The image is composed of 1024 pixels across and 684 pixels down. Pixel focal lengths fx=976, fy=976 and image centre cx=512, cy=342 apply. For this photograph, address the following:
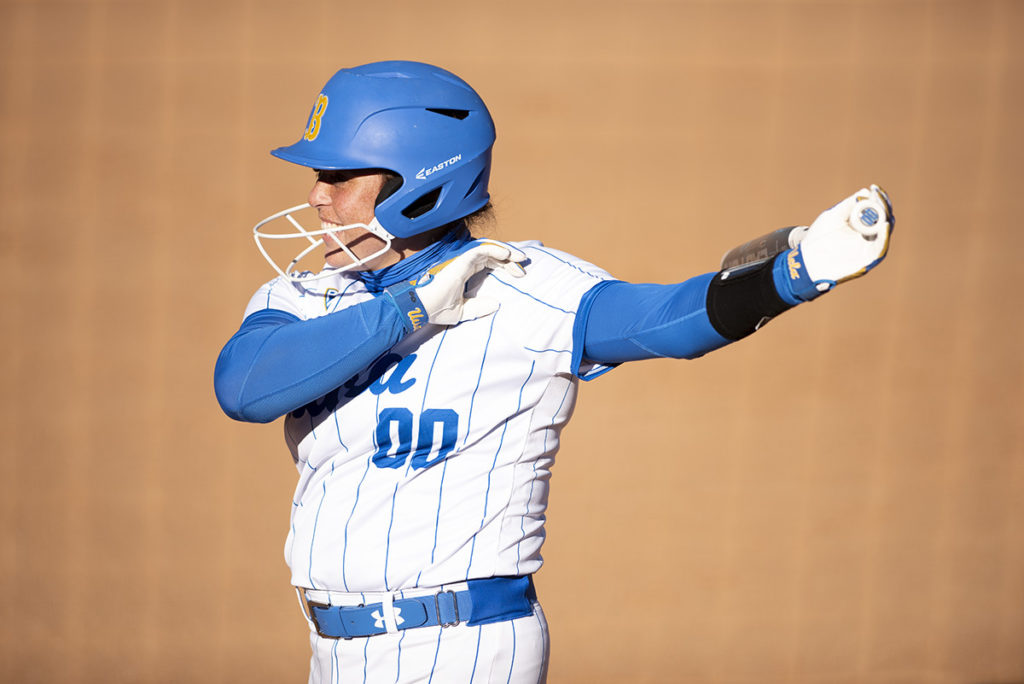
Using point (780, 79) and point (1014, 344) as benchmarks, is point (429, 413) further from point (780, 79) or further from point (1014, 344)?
point (1014, 344)

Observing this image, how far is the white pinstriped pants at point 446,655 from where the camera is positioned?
1.67m

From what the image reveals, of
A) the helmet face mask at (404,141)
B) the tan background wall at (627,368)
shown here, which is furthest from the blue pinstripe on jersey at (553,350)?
the tan background wall at (627,368)

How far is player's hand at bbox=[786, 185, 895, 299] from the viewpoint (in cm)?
128

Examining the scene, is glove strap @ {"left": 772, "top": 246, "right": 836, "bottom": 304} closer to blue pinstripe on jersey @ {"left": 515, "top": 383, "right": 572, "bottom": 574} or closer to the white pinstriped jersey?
the white pinstriped jersey

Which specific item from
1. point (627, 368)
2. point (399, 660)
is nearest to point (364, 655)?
point (399, 660)

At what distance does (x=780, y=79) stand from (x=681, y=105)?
0.45m

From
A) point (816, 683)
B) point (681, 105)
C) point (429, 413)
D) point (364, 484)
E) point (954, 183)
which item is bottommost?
point (816, 683)

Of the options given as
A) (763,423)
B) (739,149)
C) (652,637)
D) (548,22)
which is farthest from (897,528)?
(548,22)

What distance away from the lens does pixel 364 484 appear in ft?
5.64

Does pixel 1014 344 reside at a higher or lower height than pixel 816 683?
higher

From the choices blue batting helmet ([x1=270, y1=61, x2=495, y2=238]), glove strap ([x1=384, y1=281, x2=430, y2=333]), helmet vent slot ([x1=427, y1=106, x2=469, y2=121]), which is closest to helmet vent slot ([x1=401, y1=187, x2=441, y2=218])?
blue batting helmet ([x1=270, y1=61, x2=495, y2=238])

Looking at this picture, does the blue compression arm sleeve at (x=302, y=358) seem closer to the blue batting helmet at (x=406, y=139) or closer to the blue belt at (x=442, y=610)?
the blue batting helmet at (x=406, y=139)

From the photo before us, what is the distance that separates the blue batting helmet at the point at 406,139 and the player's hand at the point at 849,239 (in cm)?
73

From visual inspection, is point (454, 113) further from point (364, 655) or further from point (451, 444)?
point (364, 655)
